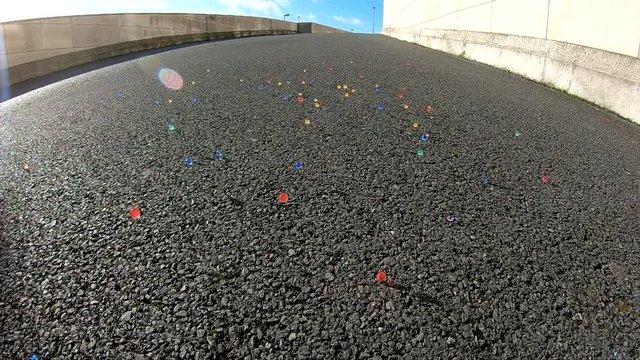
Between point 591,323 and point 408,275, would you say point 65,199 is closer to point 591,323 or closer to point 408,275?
point 408,275

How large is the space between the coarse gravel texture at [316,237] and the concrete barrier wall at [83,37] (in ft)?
20.0

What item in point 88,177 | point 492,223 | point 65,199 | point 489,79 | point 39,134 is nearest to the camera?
point 492,223

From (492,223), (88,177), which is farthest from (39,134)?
(492,223)

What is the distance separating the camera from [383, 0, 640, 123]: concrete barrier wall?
4.39 m

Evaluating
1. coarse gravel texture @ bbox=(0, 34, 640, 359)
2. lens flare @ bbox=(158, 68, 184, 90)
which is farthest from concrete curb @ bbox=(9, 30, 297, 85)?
coarse gravel texture @ bbox=(0, 34, 640, 359)

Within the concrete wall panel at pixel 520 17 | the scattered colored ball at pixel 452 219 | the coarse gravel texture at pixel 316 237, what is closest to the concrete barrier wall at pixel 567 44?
the concrete wall panel at pixel 520 17

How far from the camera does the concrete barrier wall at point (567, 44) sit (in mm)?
4395

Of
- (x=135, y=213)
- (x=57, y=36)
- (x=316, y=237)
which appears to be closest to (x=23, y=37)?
(x=57, y=36)

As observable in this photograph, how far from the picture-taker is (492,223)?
2.23 m

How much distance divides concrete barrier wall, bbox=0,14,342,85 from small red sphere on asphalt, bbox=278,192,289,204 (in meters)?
8.36

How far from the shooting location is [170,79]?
5578mm

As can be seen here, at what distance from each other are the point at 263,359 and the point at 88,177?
1903 mm

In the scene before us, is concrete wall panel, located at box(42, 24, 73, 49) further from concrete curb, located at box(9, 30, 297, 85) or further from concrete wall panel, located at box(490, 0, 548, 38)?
concrete wall panel, located at box(490, 0, 548, 38)

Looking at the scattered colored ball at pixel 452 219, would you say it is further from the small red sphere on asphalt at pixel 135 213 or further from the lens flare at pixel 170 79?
the lens flare at pixel 170 79
